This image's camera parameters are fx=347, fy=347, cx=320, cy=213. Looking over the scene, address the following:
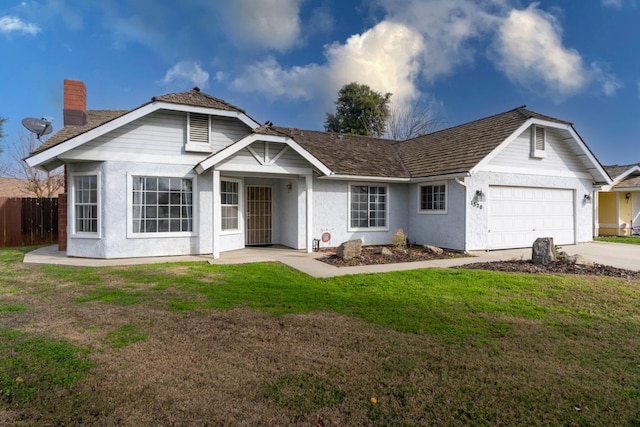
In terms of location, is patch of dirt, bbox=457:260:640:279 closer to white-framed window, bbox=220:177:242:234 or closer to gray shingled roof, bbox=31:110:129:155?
white-framed window, bbox=220:177:242:234

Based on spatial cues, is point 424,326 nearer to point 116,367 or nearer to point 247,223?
point 116,367

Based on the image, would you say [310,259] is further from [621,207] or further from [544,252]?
[621,207]

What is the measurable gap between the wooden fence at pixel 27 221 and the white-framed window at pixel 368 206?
43.9ft

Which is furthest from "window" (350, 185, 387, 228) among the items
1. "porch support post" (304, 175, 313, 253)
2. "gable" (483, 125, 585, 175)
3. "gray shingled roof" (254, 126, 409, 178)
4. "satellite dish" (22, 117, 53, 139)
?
"satellite dish" (22, 117, 53, 139)

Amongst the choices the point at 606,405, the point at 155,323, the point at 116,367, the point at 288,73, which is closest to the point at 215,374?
the point at 116,367

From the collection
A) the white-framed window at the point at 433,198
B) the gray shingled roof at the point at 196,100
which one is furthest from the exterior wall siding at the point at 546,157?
the gray shingled roof at the point at 196,100

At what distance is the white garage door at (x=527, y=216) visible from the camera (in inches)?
534

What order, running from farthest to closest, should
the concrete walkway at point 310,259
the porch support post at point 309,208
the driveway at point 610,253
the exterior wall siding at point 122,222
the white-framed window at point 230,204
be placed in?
1. the porch support post at point 309,208
2. the white-framed window at point 230,204
3. the exterior wall siding at point 122,222
4. the driveway at point 610,253
5. the concrete walkway at point 310,259

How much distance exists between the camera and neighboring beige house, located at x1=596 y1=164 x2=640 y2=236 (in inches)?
783

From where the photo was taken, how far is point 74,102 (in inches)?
520

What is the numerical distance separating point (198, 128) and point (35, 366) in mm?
9343

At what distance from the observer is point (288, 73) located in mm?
24297

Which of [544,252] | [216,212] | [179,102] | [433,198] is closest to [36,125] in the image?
[179,102]

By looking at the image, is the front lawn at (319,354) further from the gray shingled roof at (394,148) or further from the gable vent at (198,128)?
the gray shingled roof at (394,148)
